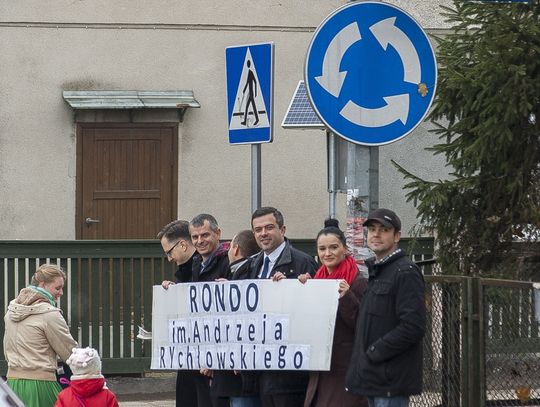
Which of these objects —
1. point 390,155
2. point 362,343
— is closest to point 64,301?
point 362,343

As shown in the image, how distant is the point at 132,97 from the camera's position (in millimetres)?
19094

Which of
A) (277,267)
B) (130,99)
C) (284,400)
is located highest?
(130,99)

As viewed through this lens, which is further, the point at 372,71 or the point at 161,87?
the point at 161,87

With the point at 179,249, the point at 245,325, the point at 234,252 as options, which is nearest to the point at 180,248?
the point at 179,249

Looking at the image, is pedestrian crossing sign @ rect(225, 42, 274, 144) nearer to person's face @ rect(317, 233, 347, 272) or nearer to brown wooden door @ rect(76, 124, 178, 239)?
person's face @ rect(317, 233, 347, 272)

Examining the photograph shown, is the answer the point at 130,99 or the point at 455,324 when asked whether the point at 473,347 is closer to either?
the point at 455,324

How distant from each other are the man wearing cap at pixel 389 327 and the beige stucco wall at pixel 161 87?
12.0 metres

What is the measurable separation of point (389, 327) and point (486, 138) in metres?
3.02

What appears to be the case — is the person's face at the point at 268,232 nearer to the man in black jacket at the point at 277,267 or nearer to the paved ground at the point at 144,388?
the man in black jacket at the point at 277,267

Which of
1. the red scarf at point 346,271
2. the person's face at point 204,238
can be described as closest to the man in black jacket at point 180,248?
the person's face at point 204,238

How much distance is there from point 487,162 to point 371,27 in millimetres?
3223

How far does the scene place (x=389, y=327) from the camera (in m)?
7.55

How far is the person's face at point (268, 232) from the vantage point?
877 cm

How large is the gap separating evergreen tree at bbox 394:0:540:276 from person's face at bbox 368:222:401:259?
8.66ft
